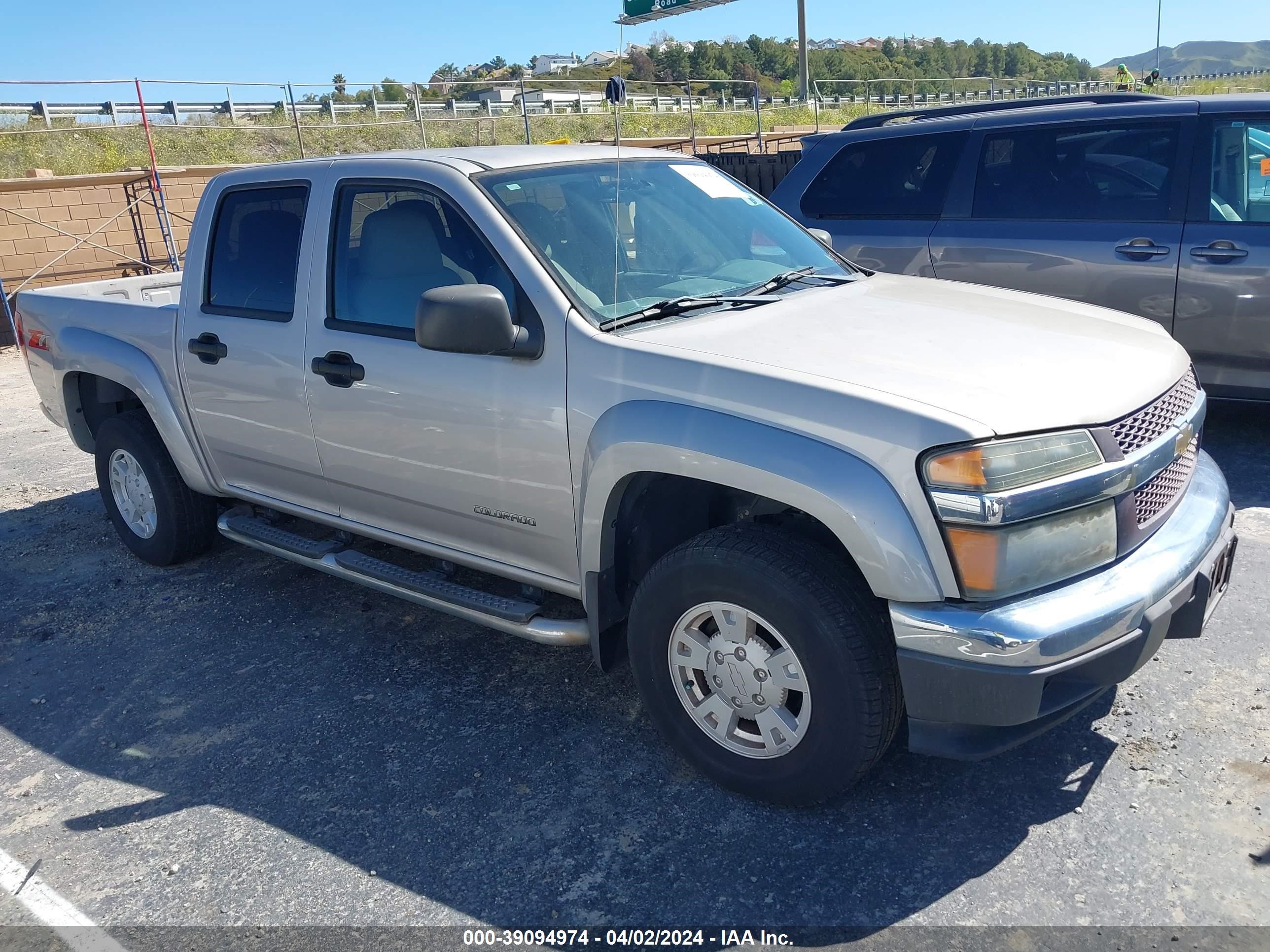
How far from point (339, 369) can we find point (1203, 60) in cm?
4281

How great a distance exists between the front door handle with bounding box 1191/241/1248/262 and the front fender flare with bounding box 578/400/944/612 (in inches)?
149

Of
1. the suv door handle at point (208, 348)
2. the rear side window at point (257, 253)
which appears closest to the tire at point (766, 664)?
the rear side window at point (257, 253)

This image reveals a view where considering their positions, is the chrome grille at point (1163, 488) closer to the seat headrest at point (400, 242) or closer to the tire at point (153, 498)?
the seat headrest at point (400, 242)

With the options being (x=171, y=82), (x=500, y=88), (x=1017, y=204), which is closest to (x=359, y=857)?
(x=1017, y=204)

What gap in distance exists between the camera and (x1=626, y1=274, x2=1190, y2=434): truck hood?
8.72 ft

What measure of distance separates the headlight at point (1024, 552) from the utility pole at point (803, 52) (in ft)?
44.3

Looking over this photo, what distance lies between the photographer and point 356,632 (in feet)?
14.5

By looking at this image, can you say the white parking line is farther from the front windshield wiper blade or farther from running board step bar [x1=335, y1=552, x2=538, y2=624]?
the front windshield wiper blade

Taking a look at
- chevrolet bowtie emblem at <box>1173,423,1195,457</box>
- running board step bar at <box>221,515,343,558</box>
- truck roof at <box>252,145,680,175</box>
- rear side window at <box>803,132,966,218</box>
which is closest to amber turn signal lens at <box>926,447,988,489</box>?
chevrolet bowtie emblem at <box>1173,423,1195,457</box>

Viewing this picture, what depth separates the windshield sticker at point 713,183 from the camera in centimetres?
415

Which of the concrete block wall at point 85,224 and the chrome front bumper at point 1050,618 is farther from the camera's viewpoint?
the concrete block wall at point 85,224

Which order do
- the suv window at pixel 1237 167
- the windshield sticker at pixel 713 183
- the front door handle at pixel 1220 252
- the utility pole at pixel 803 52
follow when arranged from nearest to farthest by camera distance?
1. the windshield sticker at pixel 713 183
2. the front door handle at pixel 1220 252
3. the suv window at pixel 1237 167
4. the utility pole at pixel 803 52

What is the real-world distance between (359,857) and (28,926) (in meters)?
0.87

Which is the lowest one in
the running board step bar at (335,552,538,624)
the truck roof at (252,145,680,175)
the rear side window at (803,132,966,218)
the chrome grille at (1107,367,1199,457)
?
the running board step bar at (335,552,538,624)
